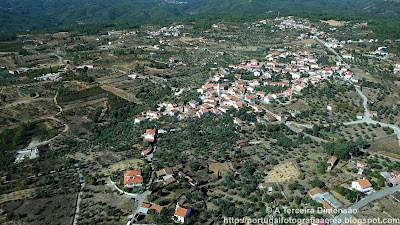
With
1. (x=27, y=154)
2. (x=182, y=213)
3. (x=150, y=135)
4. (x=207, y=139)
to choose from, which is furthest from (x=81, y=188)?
(x=207, y=139)

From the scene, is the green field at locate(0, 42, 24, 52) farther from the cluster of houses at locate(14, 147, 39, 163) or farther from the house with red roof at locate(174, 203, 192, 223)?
the house with red roof at locate(174, 203, 192, 223)

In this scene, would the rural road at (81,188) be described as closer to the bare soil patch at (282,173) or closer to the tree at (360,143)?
the bare soil patch at (282,173)

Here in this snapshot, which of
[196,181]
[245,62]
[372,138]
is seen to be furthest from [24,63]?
[372,138]

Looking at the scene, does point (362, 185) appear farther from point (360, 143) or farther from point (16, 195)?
point (16, 195)

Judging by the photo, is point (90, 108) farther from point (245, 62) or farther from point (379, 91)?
point (379, 91)

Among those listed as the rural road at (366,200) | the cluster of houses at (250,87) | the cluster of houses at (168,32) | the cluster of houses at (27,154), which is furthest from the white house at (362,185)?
the cluster of houses at (168,32)

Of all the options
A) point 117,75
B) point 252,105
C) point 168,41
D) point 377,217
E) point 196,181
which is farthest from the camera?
point 168,41

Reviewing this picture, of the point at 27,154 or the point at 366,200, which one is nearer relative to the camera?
the point at 366,200

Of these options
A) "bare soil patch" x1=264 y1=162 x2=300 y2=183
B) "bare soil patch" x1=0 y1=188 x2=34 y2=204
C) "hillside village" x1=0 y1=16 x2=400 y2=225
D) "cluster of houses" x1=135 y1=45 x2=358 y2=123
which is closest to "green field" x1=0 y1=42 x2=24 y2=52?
"hillside village" x1=0 y1=16 x2=400 y2=225
